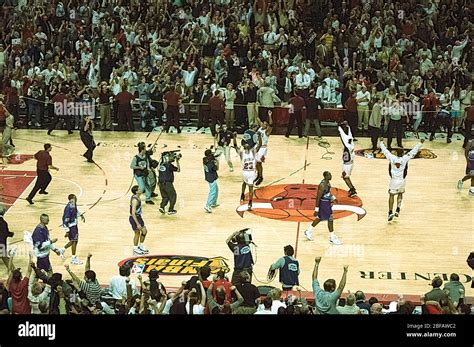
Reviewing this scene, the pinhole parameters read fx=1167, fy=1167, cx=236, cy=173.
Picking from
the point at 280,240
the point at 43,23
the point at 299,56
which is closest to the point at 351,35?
the point at 299,56

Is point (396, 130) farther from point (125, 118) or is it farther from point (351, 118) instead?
point (125, 118)

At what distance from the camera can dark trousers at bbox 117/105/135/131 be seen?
28938 millimetres

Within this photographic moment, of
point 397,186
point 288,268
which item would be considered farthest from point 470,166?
point 288,268

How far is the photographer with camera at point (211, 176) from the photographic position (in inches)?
888

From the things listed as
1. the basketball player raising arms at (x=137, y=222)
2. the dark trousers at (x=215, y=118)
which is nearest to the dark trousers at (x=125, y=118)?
the dark trousers at (x=215, y=118)

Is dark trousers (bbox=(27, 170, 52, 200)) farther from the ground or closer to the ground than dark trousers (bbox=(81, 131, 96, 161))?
closer to the ground

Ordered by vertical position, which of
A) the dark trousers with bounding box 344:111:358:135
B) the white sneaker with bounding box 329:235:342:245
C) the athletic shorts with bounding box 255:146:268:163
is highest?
the dark trousers with bounding box 344:111:358:135

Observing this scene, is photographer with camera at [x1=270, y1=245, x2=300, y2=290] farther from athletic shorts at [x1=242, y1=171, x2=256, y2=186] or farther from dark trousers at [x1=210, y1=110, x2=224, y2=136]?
dark trousers at [x1=210, y1=110, x2=224, y2=136]

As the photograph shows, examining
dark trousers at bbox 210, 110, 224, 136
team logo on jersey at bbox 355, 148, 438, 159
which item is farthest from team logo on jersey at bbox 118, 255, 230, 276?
dark trousers at bbox 210, 110, 224, 136

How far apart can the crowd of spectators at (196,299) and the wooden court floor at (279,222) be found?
189 centimetres

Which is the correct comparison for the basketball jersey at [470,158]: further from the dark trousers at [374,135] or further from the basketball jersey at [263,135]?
the basketball jersey at [263,135]
